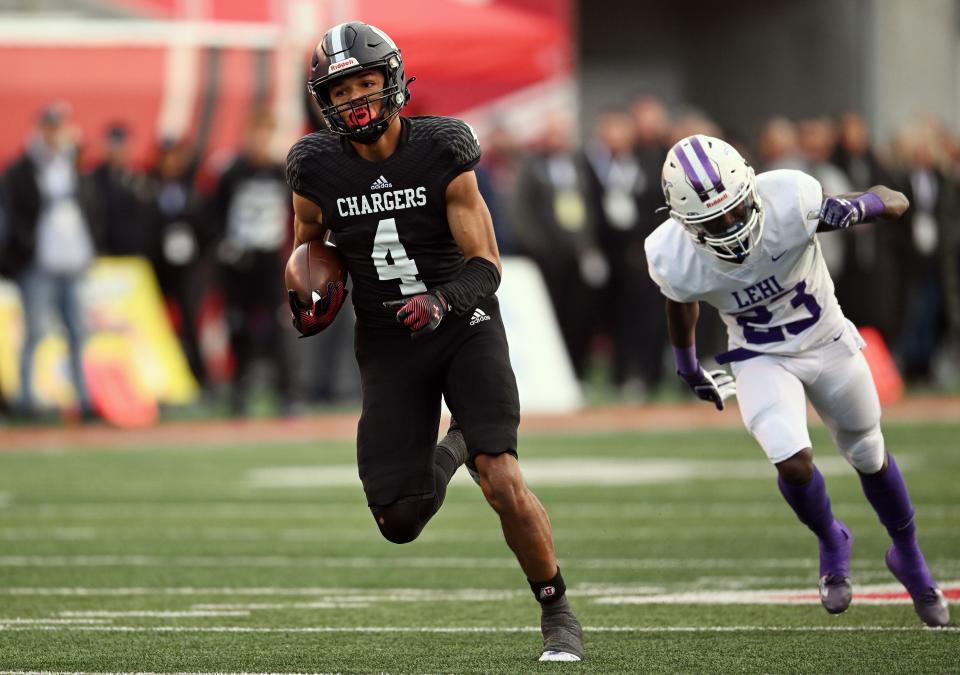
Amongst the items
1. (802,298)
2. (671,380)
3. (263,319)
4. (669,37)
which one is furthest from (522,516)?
(669,37)

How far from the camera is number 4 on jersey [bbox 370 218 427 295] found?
223 inches

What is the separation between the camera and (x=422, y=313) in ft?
17.2

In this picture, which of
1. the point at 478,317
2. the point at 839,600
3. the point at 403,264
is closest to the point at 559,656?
the point at 478,317

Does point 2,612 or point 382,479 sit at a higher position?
point 382,479

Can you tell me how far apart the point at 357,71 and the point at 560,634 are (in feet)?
5.75

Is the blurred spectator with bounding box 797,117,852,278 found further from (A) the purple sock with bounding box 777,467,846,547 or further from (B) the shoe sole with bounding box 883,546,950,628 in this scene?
(B) the shoe sole with bounding box 883,546,950,628

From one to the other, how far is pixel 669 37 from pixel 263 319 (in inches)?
531

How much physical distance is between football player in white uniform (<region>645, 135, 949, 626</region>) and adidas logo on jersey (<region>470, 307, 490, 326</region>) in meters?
0.69

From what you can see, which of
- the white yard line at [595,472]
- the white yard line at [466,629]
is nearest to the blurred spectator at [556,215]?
the white yard line at [595,472]

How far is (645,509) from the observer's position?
941 cm

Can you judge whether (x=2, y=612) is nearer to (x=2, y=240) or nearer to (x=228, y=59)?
(x=2, y=240)

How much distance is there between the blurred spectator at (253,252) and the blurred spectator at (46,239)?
1.16 m

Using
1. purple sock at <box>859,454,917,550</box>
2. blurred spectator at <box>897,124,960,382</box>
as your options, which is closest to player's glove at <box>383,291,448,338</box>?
purple sock at <box>859,454,917,550</box>

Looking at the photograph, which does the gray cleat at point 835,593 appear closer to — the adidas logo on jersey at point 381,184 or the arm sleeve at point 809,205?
the arm sleeve at point 809,205
